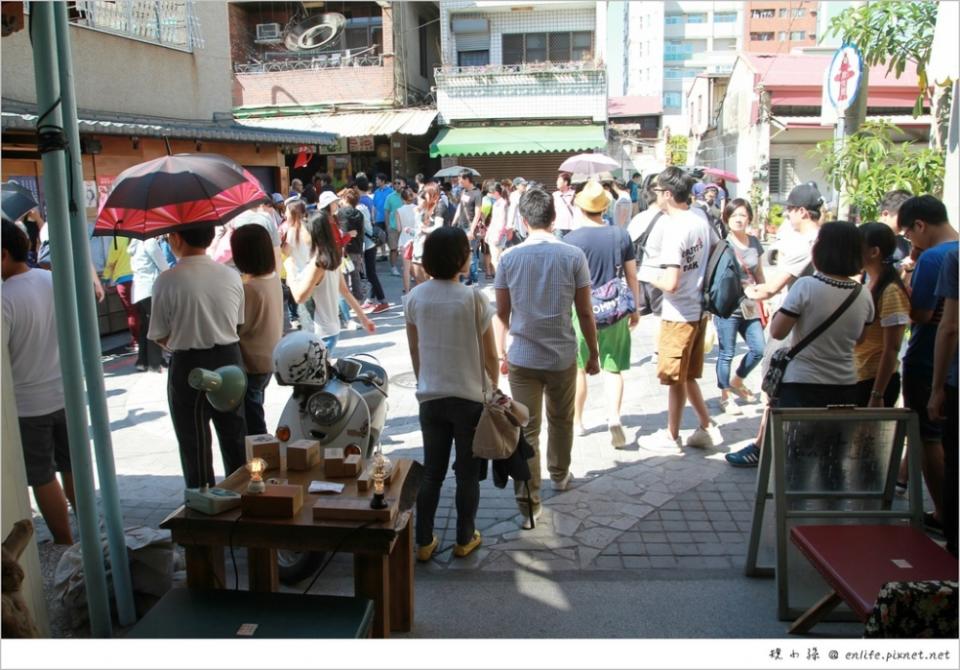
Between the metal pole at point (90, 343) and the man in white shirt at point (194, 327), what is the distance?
640 millimetres

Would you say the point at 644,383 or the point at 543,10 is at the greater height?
the point at 543,10

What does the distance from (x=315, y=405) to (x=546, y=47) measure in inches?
943

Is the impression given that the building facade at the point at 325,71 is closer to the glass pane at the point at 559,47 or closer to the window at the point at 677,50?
the glass pane at the point at 559,47

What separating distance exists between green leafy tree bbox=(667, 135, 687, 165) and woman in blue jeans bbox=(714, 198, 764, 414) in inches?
1105

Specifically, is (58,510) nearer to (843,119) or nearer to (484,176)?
(843,119)

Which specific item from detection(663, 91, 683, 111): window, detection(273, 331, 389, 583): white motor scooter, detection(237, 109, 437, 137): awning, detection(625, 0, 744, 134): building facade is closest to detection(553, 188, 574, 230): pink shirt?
detection(273, 331, 389, 583): white motor scooter

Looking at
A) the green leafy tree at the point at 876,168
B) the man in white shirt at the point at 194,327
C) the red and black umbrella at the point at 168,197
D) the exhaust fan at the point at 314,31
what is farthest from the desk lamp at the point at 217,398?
the exhaust fan at the point at 314,31

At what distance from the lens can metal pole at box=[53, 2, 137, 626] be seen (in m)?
2.94

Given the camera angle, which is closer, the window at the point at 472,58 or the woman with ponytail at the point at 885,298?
the woman with ponytail at the point at 885,298

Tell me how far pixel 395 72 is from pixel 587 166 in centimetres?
1102

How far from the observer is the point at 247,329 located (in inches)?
180

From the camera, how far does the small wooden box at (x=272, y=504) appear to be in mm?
2941

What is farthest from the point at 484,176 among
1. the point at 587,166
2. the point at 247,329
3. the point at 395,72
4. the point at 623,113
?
the point at 247,329

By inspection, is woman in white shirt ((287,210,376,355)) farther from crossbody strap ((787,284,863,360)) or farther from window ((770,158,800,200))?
window ((770,158,800,200))
